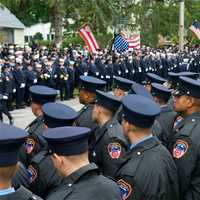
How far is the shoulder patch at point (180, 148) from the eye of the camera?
446 cm

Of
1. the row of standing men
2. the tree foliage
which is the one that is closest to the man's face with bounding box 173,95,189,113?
the row of standing men

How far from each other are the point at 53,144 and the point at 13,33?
1856 inches

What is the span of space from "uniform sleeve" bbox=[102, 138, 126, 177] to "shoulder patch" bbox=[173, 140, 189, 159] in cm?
56

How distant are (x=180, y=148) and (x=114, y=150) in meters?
0.72

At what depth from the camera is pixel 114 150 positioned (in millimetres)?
4965

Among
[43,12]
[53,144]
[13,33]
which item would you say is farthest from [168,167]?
[13,33]

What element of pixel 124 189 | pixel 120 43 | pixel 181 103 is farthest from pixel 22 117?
pixel 124 189

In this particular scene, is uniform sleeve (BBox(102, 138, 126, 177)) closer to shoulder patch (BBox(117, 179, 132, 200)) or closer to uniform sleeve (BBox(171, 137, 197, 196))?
uniform sleeve (BBox(171, 137, 197, 196))

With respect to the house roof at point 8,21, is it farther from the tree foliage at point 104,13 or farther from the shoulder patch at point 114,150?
the shoulder patch at point 114,150

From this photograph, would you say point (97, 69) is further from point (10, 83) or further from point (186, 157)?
point (186, 157)

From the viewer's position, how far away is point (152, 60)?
91.0 ft

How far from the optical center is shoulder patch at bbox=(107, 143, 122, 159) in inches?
194

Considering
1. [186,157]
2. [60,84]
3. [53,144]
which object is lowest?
[60,84]

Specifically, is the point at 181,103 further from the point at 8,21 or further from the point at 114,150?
the point at 8,21
